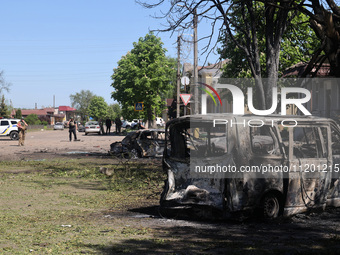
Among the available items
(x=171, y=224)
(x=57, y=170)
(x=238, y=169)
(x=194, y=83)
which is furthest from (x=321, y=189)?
(x=194, y=83)

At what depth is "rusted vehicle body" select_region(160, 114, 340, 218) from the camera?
8023mm

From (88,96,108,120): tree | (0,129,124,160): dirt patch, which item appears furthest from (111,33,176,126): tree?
(88,96,108,120): tree

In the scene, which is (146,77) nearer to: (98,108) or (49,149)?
(49,149)

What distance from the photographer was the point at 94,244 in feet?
22.3

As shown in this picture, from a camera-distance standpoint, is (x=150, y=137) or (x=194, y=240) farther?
(x=150, y=137)

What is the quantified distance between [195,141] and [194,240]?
2255 mm

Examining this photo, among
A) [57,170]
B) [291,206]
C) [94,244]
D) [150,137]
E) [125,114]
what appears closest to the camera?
[94,244]

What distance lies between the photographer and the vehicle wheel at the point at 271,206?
830cm

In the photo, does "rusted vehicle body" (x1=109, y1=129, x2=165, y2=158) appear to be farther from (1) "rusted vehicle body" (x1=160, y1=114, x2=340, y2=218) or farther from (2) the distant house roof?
(2) the distant house roof

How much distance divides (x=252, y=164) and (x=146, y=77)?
58.7m

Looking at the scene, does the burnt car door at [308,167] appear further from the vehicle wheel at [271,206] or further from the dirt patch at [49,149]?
the dirt patch at [49,149]

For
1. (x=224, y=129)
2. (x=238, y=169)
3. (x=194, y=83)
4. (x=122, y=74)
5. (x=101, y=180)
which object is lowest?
(x=101, y=180)

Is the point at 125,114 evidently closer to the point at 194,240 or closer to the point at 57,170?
the point at 57,170

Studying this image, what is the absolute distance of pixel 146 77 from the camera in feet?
217
